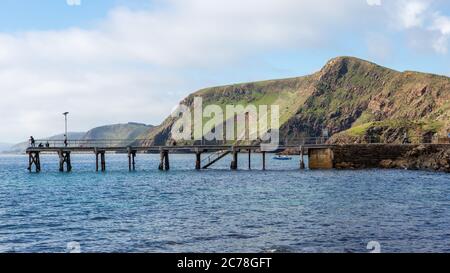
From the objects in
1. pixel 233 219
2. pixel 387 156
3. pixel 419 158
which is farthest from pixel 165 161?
pixel 233 219

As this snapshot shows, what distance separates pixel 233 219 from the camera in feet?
117

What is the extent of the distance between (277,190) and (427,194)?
15.5 meters

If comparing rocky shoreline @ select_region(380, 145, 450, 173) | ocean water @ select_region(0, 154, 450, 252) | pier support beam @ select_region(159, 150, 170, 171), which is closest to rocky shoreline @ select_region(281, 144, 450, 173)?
rocky shoreline @ select_region(380, 145, 450, 173)

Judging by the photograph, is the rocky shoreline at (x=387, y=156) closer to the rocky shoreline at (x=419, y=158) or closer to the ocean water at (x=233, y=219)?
the rocky shoreline at (x=419, y=158)

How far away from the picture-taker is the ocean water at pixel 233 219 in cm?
2675

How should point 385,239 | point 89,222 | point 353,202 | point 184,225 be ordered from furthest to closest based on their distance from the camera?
point 353,202 → point 89,222 → point 184,225 → point 385,239

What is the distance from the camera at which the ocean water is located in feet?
87.8

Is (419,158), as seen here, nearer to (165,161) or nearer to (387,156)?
(387,156)

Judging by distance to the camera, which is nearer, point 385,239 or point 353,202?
point 385,239

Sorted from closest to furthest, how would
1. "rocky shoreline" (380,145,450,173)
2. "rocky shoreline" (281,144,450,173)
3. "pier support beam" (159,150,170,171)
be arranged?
"rocky shoreline" (380,145,450,173) < "rocky shoreline" (281,144,450,173) < "pier support beam" (159,150,170,171)

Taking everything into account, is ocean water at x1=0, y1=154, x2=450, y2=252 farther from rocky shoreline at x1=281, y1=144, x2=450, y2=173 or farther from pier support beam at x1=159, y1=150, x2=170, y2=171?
pier support beam at x1=159, y1=150, x2=170, y2=171
